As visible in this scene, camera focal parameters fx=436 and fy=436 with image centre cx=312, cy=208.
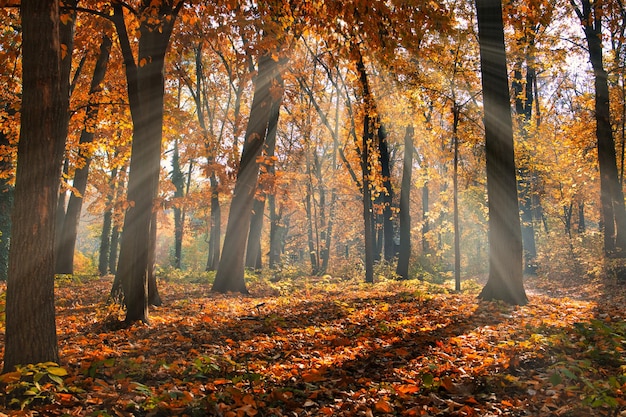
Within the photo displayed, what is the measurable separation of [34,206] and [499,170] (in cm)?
875

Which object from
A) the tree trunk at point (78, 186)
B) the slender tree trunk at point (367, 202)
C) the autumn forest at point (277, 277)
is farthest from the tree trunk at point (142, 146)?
the slender tree trunk at point (367, 202)

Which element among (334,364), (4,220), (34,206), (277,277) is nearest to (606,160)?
(277,277)

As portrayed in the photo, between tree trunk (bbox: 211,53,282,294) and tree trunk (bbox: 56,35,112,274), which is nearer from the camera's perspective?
tree trunk (bbox: 211,53,282,294)

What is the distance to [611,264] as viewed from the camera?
1482 cm

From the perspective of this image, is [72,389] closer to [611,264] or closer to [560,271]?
[611,264]

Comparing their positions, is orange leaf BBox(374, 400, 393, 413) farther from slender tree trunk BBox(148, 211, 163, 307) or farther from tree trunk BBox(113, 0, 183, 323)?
slender tree trunk BBox(148, 211, 163, 307)

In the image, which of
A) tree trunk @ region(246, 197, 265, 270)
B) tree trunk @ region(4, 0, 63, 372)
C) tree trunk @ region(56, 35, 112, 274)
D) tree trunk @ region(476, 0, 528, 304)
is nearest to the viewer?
tree trunk @ region(4, 0, 63, 372)

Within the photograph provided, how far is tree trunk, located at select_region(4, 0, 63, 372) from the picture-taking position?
4215 millimetres

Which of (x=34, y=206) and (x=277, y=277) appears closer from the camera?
(x=34, y=206)

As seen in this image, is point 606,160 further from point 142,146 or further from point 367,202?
point 142,146

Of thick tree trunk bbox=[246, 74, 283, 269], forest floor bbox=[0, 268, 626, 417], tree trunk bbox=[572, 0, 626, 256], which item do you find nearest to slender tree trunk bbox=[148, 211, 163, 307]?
forest floor bbox=[0, 268, 626, 417]

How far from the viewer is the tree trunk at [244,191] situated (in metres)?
12.5

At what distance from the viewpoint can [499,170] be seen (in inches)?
380

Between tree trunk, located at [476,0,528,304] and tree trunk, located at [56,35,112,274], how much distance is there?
10.7m
